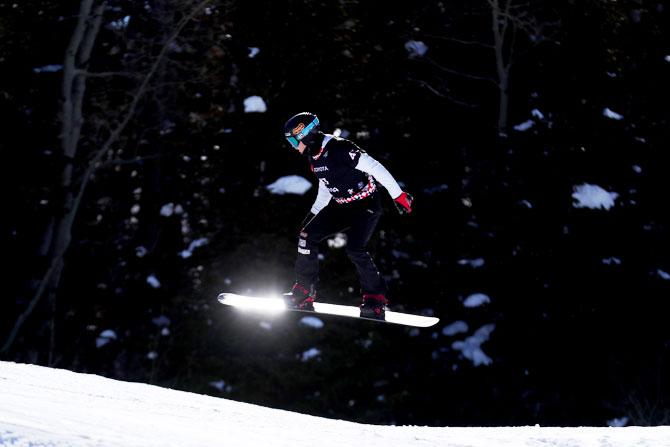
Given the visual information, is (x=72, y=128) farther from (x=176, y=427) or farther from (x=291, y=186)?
(x=176, y=427)

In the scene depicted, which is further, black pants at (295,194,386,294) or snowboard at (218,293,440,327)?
snowboard at (218,293,440,327)

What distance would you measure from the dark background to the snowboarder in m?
9.58

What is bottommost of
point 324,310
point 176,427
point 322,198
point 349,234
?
point 324,310

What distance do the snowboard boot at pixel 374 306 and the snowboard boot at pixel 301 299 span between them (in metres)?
0.52

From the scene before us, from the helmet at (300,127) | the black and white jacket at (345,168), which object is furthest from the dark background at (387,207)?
the helmet at (300,127)

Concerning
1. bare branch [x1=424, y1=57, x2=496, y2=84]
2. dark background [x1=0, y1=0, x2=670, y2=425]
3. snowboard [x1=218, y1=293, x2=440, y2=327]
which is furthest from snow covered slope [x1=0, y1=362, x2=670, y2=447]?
bare branch [x1=424, y1=57, x2=496, y2=84]

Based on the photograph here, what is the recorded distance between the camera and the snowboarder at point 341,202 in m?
7.34

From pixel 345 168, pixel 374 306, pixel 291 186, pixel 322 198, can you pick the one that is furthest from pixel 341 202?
pixel 291 186

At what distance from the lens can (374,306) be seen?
26.8 ft

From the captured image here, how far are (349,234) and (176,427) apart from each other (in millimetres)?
3918

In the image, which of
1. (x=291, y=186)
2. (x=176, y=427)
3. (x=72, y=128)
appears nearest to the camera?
(x=176, y=427)

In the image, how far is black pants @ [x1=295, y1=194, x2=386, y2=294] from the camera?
7.77 meters

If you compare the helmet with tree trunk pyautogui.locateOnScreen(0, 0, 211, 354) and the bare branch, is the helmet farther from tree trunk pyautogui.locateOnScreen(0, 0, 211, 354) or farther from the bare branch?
the bare branch

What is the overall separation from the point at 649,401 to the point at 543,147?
19.5 feet
